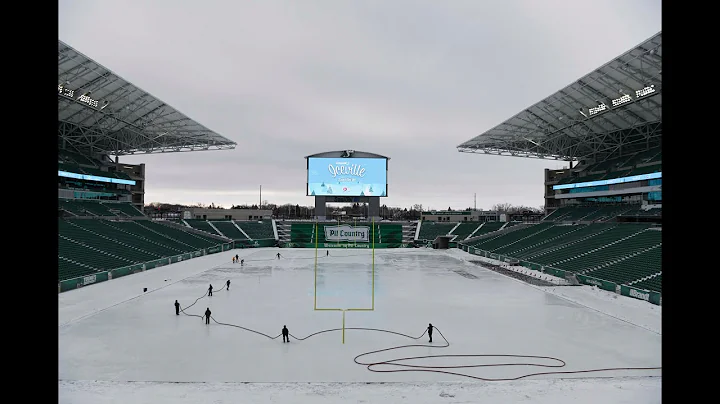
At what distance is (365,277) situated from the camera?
3412 centimetres

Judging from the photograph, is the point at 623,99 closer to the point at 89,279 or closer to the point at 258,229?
the point at 89,279

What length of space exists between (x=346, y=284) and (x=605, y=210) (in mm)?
40785

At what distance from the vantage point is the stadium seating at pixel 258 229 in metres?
67.8

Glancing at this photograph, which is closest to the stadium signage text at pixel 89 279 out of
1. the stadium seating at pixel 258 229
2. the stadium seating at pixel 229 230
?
the stadium seating at pixel 229 230

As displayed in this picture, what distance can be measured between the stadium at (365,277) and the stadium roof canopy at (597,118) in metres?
0.27

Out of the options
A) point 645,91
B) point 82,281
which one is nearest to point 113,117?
point 82,281

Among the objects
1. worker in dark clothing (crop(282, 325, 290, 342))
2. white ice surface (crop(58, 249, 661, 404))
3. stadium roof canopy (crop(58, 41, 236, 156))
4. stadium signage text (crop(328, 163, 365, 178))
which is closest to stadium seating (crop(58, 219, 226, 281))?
white ice surface (crop(58, 249, 661, 404))

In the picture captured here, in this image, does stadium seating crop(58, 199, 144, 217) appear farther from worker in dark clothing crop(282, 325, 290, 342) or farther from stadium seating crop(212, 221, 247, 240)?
worker in dark clothing crop(282, 325, 290, 342)

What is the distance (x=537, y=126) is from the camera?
168 ft

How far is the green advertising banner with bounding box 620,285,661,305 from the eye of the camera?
22609mm

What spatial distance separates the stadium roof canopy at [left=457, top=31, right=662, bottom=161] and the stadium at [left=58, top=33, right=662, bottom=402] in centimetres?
27

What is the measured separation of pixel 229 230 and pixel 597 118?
188 feet
